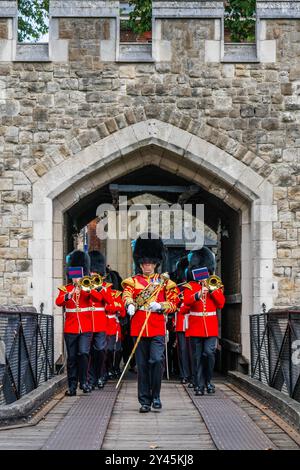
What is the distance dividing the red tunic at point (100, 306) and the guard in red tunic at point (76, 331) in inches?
5.2

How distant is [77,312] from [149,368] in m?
1.98

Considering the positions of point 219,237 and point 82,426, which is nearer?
point 82,426

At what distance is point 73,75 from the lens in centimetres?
1416

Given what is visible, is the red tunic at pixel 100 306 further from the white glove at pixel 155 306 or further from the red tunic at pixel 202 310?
the white glove at pixel 155 306

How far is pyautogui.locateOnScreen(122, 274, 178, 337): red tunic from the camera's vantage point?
379 inches

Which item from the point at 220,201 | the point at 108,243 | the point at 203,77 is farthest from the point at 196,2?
the point at 108,243

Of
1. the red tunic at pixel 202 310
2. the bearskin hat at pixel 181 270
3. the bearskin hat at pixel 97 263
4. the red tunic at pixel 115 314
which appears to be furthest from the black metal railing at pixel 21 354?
the bearskin hat at pixel 181 270

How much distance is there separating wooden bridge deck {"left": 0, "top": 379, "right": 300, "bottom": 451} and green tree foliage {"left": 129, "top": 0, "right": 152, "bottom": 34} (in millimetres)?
11078

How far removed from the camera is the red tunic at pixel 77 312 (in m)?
11.4

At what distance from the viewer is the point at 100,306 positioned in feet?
39.1

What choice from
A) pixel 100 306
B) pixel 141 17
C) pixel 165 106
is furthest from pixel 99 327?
pixel 141 17

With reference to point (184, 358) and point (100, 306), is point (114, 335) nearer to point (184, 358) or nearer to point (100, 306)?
point (184, 358)
